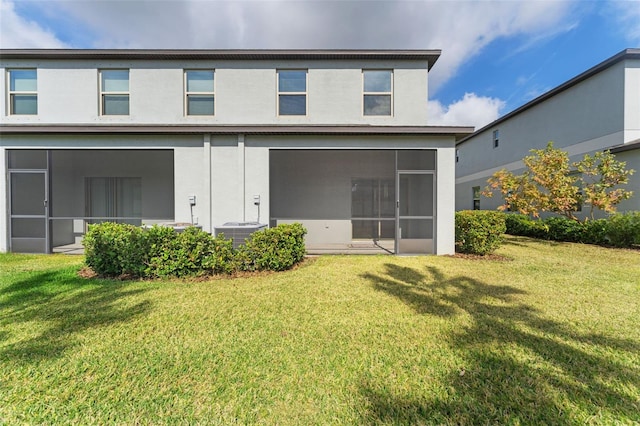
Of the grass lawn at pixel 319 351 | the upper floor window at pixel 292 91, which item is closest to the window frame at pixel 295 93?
the upper floor window at pixel 292 91

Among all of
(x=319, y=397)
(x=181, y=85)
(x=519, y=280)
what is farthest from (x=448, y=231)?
(x=181, y=85)

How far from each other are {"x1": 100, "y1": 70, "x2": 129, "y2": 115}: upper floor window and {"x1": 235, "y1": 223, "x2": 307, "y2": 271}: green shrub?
265 inches

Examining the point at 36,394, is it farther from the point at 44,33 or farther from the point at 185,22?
the point at 44,33

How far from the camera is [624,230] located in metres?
8.50

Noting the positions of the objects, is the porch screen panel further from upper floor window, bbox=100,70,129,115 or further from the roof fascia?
the roof fascia

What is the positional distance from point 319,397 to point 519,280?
530 centimetres

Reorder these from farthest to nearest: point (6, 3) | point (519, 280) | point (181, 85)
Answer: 1. point (181, 85)
2. point (6, 3)
3. point (519, 280)

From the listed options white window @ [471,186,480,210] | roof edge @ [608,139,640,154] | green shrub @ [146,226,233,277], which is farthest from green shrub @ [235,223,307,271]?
white window @ [471,186,480,210]

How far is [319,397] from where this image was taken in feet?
7.42

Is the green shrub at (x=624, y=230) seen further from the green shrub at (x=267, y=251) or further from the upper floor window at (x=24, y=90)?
the upper floor window at (x=24, y=90)

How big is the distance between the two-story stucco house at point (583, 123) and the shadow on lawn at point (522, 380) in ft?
34.2

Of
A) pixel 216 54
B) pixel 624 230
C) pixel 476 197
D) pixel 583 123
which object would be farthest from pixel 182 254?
pixel 476 197

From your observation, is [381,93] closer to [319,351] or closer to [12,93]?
[319,351]

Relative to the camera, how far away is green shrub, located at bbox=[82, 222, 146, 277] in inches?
214
